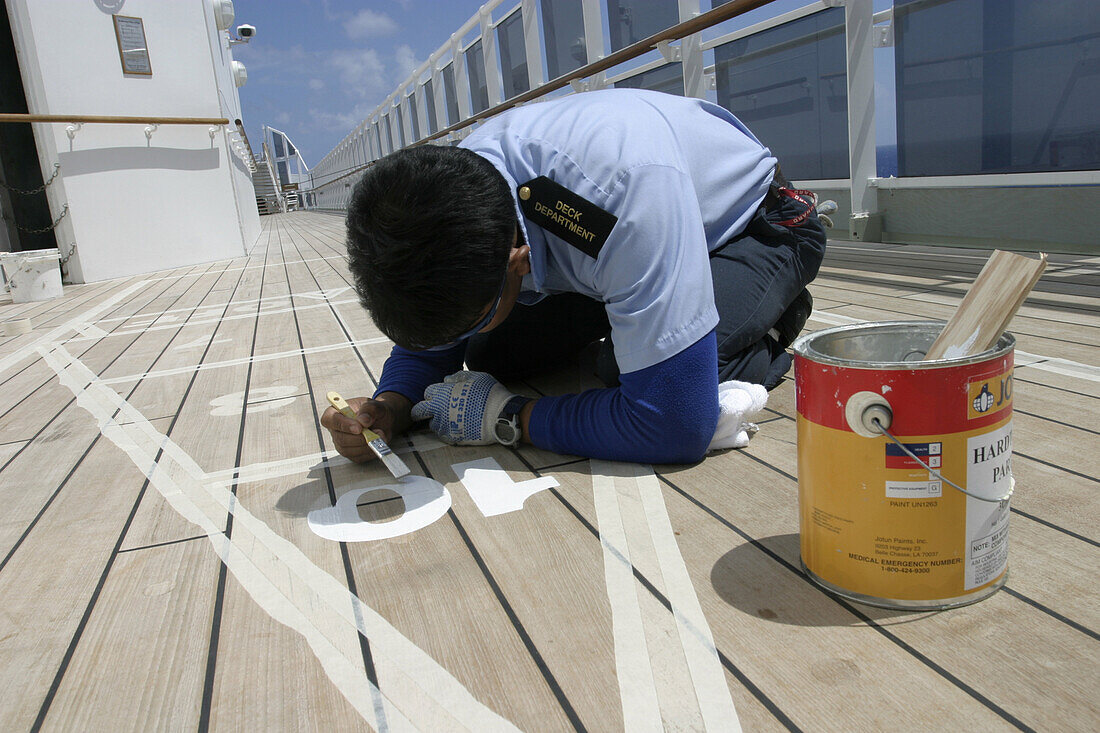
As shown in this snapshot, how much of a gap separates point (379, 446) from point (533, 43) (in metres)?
7.60

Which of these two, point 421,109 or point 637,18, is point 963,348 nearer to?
point 637,18

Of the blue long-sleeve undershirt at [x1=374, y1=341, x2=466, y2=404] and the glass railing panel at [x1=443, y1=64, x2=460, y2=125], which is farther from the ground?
the glass railing panel at [x1=443, y1=64, x2=460, y2=125]

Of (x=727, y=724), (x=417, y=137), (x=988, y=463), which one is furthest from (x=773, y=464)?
(x=417, y=137)

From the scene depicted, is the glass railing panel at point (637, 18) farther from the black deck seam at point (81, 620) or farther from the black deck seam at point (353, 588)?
the black deck seam at point (81, 620)

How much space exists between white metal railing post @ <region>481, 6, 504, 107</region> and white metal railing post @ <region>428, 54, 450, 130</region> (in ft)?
10.6

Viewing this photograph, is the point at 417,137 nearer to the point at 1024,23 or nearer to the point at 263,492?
the point at 1024,23

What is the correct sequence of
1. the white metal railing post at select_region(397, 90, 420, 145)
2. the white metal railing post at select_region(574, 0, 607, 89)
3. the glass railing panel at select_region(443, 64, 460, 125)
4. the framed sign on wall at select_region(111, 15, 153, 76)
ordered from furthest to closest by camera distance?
the white metal railing post at select_region(397, 90, 420, 145), the glass railing panel at select_region(443, 64, 460, 125), the framed sign on wall at select_region(111, 15, 153, 76), the white metal railing post at select_region(574, 0, 607, 89)

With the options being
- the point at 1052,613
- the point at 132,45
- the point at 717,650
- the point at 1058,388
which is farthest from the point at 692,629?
the point at 132,45

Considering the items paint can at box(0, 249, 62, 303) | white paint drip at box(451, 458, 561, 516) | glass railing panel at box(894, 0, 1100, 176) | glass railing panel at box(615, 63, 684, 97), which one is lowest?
white paint drip at box(451, 458, 561, 516)

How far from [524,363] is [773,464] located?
93 centimetres

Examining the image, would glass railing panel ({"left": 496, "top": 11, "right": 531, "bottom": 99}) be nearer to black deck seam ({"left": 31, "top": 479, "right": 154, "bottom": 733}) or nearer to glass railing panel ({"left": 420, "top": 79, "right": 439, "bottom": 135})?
glass railing panel ({"left": 420, "top": 79, "right": 439, "bottom": 135})

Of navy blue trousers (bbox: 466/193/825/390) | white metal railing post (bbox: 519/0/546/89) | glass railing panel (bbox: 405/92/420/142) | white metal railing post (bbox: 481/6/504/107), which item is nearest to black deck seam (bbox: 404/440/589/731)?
navy blue trousers (bbox: 466/193/825/390)

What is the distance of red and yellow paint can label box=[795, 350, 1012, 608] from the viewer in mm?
933

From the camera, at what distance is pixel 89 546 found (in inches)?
59.9
